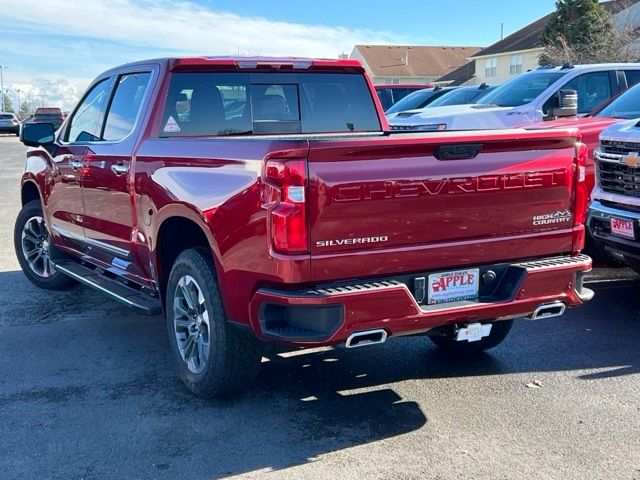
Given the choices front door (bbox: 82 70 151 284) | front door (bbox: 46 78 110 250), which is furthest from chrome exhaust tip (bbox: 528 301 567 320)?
front door (bbox: 46 78 110 250)

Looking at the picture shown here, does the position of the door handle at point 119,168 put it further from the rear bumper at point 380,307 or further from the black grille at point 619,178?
the black grille at point 619,178

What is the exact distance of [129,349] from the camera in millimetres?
5566

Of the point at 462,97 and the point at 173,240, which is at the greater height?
the point at 462,97

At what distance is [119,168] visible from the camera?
5238 millimetres

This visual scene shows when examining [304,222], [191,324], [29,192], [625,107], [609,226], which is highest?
[625,107]

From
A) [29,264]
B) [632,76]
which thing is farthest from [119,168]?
[632,76]

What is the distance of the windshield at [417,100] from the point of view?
54.6 feet

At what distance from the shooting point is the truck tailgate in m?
3.65

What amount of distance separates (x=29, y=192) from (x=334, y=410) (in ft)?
15.1

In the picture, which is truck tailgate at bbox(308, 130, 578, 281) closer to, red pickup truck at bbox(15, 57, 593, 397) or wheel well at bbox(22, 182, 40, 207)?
red pickup truck at bbox(15, 57, 593, 397)

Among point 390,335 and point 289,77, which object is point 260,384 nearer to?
point 390,335

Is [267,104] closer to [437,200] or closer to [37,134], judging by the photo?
[437,200]

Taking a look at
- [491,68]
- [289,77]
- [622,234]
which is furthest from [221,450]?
[491,68]

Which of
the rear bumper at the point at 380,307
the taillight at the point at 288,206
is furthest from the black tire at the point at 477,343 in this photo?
the taillight at the point at 288,206
